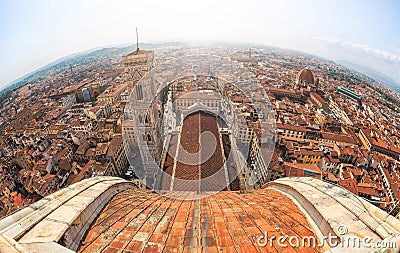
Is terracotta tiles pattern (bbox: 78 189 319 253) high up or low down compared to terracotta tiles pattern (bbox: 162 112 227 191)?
up

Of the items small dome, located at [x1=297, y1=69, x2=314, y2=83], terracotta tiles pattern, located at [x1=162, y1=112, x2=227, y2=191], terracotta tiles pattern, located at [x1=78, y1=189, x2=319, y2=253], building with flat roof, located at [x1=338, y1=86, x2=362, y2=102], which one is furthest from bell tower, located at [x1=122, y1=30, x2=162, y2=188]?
building with flat roof, located at [x1=338, y1=86, x2=362, y2=102]

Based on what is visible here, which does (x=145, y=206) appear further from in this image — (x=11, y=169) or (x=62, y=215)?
(x=11, y=169)

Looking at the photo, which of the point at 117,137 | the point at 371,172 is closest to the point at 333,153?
the point at 371,172

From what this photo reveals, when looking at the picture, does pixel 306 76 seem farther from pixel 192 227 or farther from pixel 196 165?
pixel 192 227

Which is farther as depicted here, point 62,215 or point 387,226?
point 62,215

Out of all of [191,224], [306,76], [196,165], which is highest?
[306,76]

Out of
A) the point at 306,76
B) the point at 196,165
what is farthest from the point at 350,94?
the point at 196,165

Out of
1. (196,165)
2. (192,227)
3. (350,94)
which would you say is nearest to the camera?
(192,227)

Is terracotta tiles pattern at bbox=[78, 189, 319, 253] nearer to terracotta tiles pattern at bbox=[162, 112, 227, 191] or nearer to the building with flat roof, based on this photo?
terracotta tiles pattern at bbox=[162, 112, 227, 191]
